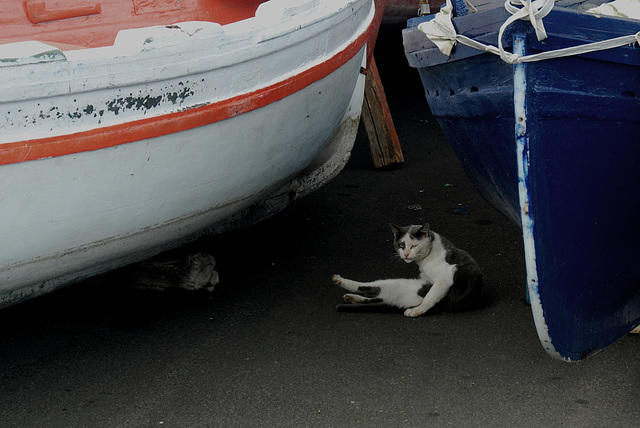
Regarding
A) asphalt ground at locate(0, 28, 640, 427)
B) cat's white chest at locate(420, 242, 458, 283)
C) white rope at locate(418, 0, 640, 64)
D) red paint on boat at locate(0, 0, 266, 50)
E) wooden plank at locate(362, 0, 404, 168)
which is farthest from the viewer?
wooden plank at locate(362, 0, 404, 168)

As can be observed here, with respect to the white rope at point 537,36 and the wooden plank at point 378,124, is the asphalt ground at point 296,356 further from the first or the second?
the wooden plank at point 378,124

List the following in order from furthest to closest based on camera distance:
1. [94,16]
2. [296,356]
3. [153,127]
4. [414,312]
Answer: [94,16] < [414,312] < [296,356] < [153,127]

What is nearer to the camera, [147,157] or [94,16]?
[147,157]

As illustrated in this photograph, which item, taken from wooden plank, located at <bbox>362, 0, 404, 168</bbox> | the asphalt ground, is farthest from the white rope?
wooden plank, located at <bbox>362, 0, 404, 168</bbox>

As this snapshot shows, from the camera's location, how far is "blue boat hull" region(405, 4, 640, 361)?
2410 millimetres

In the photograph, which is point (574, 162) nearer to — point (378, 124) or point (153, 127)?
point (153, 127)

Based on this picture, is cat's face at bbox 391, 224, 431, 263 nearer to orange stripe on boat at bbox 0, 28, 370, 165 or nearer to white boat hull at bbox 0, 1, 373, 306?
white boat hull at bbox 0, 1, 373, 306

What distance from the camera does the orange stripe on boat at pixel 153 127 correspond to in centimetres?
240

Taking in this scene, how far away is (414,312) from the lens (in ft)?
11.0

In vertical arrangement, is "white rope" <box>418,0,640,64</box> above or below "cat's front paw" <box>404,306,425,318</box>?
above

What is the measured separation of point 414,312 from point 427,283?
0.49 ft

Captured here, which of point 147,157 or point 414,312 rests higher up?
point 147,157

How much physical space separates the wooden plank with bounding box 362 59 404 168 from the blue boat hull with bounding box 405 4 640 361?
2.44 meters

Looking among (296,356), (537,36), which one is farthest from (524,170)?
(296,356)
